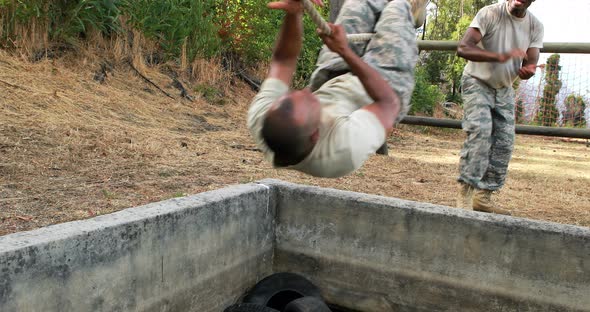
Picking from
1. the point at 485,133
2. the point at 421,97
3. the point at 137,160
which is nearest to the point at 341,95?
the point at 485,133

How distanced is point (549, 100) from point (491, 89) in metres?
7.48

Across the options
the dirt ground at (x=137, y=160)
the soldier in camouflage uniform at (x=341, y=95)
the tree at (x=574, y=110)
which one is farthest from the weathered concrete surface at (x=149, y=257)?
the tree at (x=574, y=110)

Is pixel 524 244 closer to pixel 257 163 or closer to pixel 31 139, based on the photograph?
pixel 257 163

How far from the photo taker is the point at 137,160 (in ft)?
14.6

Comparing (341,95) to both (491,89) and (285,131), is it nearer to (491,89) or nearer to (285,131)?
(285,131)

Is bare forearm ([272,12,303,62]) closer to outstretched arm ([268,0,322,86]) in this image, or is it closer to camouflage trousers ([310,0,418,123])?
outstretched arm ([268,0,322,86])

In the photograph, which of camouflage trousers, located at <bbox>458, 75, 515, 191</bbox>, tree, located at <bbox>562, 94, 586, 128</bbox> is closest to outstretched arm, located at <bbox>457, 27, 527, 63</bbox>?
camouflage trousers, located at <bbox>458, 75, 515, 191</bbox>

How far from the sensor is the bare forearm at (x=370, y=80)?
2123 millimetres

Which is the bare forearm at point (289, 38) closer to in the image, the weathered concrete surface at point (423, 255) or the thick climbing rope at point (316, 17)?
the thick climbing rope at point (316, 17)

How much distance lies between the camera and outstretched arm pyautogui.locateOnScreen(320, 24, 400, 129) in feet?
6.91

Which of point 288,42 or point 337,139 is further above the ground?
point 288,42

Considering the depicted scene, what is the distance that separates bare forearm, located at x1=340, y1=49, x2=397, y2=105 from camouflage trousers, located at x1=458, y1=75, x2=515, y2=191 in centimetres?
198

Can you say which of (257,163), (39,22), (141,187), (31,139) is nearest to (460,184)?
(257,163)

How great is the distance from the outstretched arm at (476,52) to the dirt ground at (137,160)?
1.14m
